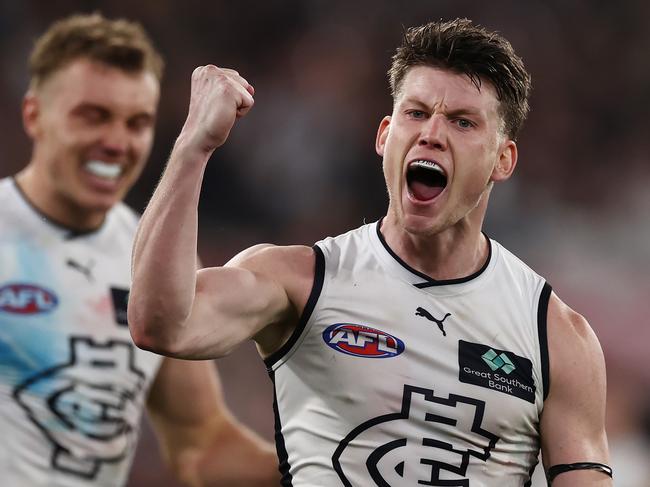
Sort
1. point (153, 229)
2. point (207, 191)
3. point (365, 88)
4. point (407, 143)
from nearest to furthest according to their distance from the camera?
point (153, 229)
point (407, 143)
point (207, 191)
point (365, 88)

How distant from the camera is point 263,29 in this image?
405 inches

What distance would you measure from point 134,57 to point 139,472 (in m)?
3.73

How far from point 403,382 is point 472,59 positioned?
3.07ft

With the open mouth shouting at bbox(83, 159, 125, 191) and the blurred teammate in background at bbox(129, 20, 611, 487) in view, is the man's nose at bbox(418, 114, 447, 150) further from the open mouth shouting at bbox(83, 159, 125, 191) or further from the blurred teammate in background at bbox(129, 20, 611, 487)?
the open mouth shouting at bbox(83, 159, 125, 191)

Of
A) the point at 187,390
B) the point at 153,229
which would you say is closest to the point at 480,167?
the point at 153,229

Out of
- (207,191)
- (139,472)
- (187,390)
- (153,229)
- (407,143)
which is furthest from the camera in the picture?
(207,191)

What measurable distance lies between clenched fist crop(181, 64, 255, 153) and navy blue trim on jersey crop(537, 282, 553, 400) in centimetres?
114

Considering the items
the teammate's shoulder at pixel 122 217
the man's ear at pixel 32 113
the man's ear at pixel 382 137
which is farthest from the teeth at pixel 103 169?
the man's ear at pixel 382 137

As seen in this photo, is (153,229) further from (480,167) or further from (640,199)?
(640,199)

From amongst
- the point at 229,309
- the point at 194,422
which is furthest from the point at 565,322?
the point at 194,422

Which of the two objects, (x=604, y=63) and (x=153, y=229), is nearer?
(x=153, y=229)

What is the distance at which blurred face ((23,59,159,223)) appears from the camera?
5.32 m

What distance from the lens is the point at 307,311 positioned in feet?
10.5

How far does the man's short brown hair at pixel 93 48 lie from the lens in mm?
5488
